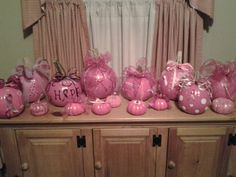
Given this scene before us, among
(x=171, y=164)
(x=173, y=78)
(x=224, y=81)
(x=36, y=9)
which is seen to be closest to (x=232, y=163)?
(x=171, y=164)

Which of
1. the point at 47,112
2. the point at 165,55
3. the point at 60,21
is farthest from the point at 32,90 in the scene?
the point at 165,55

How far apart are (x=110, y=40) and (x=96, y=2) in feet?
0.80

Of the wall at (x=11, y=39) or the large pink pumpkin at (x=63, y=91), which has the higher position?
the wall at (x=11, y=39)

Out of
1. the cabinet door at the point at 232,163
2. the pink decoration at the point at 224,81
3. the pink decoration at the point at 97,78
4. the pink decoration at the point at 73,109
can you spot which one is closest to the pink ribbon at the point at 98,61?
the pink decoration at the point at 97,78

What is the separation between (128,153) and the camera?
1273 millimetres

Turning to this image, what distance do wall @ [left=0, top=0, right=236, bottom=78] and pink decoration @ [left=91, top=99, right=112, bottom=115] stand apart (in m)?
0.66

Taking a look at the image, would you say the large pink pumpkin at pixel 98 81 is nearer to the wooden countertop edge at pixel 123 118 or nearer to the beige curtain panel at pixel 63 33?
the wooden countertop edge at pixel 123 118

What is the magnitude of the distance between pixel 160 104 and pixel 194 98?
184 millimetres

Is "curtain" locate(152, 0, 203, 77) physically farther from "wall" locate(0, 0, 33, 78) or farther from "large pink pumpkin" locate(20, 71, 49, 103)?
"wall" locate(0, 0, 33, 78)

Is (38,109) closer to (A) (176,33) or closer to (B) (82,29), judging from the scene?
(B) (82,29)

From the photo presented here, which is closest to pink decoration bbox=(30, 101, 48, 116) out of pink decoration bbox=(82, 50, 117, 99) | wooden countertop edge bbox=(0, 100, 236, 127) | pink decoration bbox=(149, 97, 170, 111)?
wooden countertop edge bbox=(0, 100, 236, 127)

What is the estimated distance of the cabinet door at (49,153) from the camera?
4.02ft

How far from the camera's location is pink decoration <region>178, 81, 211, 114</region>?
1.14 m

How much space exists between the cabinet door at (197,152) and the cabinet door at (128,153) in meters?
0.06
